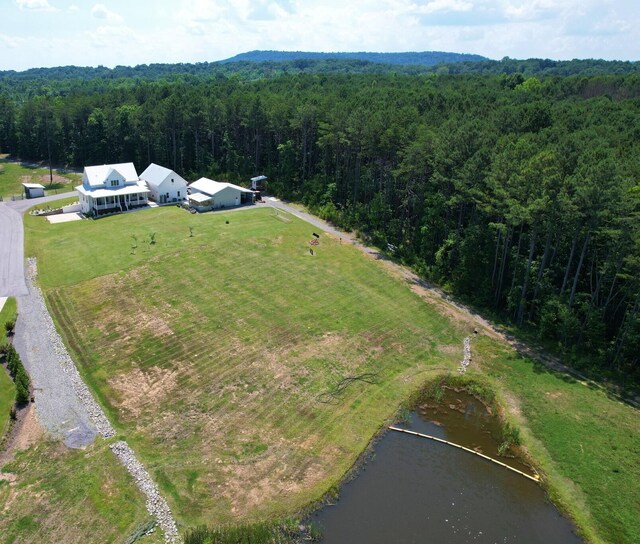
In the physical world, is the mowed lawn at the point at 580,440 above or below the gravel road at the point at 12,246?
below

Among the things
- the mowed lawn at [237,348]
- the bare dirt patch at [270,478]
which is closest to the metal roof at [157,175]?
the mowed lawn at [237,348]

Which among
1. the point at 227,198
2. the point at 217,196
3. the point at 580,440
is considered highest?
the point at 217,196

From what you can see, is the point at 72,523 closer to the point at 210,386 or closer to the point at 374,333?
the point at 210,386

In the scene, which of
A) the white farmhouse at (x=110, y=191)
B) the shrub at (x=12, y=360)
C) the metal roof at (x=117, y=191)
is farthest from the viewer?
the white farmhouse at (x=110, y=191)

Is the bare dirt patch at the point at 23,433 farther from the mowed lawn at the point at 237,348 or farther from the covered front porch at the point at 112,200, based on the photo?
the covered front porch at the point at 112,200

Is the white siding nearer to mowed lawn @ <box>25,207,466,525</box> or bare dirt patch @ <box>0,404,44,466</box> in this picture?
mowed lawn @ <box>25,207,466,525</box>

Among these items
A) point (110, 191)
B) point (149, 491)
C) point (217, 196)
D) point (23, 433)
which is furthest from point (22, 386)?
point (217, 196)

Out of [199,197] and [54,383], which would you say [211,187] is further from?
[54,383]
